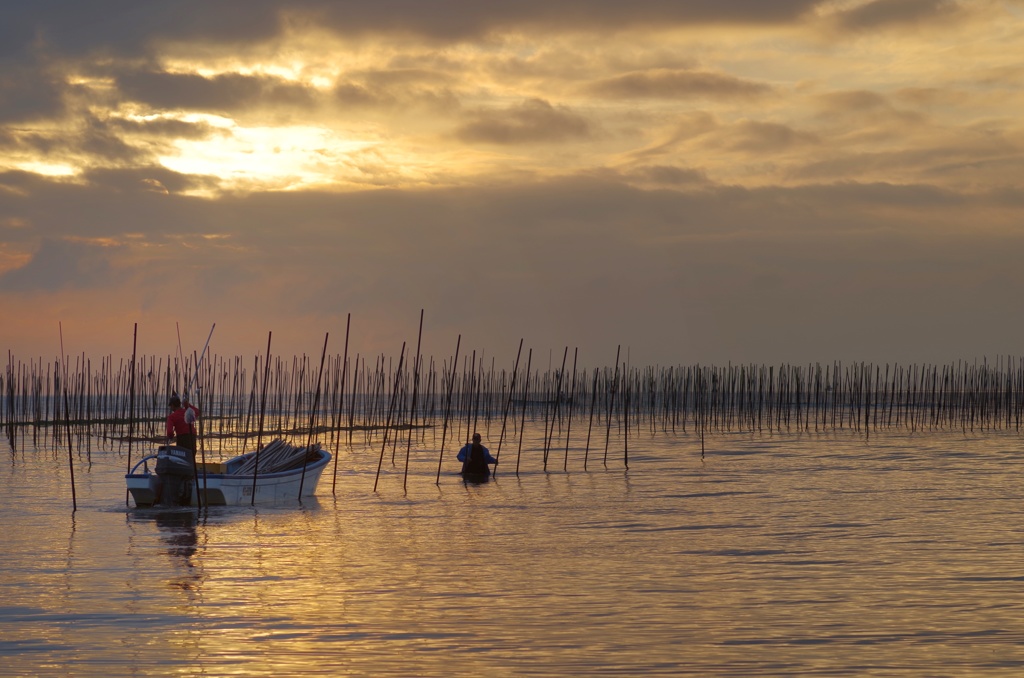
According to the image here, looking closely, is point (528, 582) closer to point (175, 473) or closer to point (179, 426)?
point (179, 426)

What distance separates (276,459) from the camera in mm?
18484

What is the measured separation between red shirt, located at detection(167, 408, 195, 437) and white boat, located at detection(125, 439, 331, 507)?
26 centimetres

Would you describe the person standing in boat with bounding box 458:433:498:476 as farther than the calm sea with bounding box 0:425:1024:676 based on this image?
Yes

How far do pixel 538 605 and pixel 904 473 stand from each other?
51.7ft

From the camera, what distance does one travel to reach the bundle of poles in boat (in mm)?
18156

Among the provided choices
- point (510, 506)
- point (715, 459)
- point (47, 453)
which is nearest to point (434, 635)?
point (510, 506)

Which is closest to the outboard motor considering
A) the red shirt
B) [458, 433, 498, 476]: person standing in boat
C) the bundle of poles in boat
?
the red shirt

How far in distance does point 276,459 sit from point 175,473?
215 cm

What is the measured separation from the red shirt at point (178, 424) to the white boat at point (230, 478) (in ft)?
0.87

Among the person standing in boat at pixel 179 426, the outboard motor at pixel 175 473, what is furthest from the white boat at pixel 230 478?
the person standing in boat at pixel 179 426

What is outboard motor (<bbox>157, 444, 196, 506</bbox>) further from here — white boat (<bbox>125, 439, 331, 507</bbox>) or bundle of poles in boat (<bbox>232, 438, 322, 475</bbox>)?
bundle of poles in boat (<bbox>232, 438, 322, 475</bbox>)

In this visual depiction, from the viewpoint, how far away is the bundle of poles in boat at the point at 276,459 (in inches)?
715

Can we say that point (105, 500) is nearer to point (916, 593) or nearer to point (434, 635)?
point (434, 635)

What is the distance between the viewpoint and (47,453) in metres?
30.5
